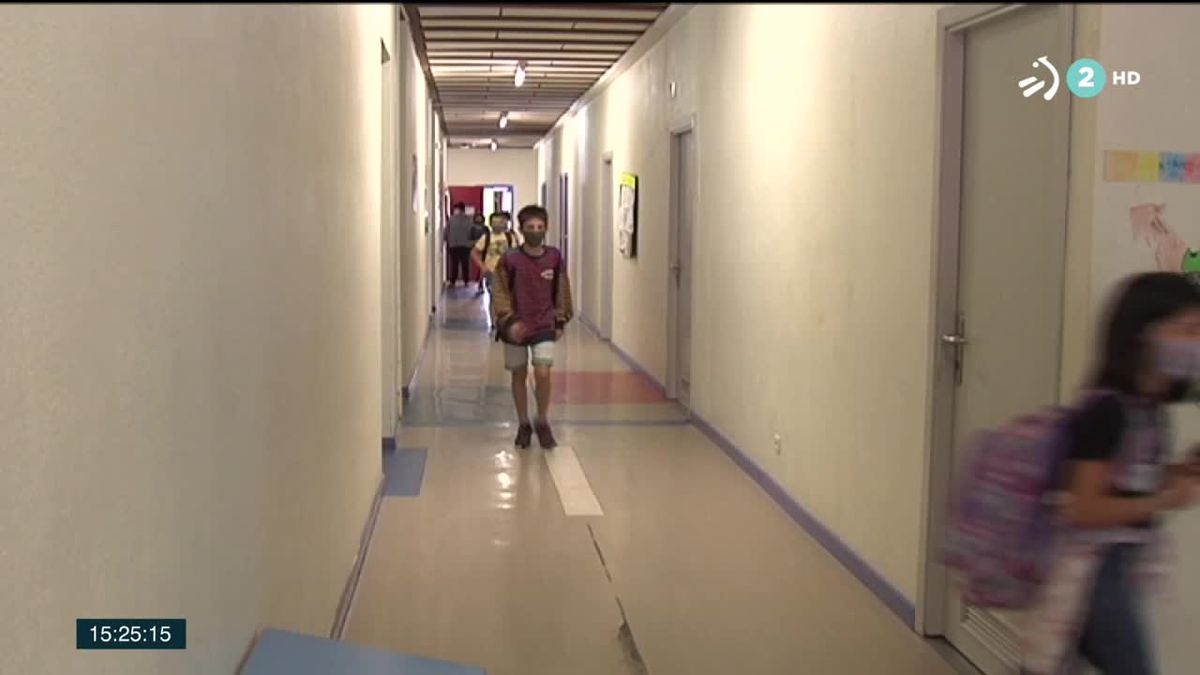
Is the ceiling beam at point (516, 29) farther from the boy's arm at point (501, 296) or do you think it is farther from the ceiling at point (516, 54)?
the boy's arm at point (501, 296)

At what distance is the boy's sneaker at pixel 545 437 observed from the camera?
689cm

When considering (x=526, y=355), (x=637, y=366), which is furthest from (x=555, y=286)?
(x=637, y=366)

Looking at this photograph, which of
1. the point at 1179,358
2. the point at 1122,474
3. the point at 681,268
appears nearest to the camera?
the point at 1179,358

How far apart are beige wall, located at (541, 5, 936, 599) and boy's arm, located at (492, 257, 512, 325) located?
1.26 meters

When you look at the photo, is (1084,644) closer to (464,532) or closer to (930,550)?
(930,550)

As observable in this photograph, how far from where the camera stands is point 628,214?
34.7 feet

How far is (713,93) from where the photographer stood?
23.6ft

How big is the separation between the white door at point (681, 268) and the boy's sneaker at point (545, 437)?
1452mm

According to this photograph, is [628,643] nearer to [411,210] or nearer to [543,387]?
[543,387]

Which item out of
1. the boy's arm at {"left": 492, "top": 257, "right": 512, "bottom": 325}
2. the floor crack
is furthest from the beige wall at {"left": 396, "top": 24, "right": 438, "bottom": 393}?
the floor crack

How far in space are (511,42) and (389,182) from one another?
2927mm

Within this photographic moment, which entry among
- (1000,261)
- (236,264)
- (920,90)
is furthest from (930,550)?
(236,264)

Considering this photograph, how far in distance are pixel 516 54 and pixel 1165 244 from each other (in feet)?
25.6

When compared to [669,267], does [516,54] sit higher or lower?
higher
